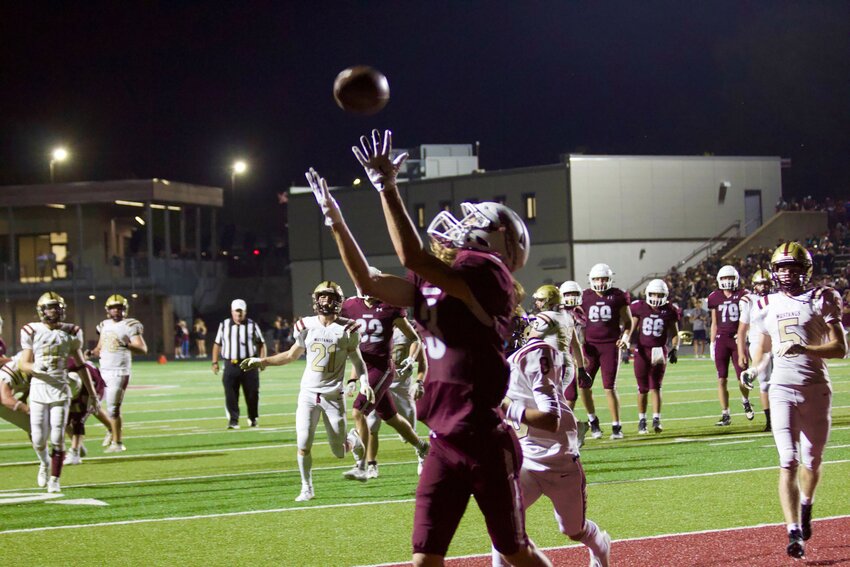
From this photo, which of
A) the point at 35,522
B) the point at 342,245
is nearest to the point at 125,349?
the point at 35,522

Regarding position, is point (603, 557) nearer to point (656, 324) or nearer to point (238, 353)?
point (656, 324)

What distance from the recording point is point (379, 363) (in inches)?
448

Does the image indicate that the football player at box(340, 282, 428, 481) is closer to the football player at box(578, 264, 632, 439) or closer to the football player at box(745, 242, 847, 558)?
the football player at box(578, 264, 632, 439)

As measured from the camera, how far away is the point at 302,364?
39812mm

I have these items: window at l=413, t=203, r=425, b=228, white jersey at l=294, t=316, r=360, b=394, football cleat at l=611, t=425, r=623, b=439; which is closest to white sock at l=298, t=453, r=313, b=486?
white jersey at l=294, t=316, r=360, b=394

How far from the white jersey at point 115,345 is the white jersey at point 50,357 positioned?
153 inches

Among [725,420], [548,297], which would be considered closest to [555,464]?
[548,297]

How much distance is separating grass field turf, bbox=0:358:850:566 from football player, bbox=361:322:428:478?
0.78 feet

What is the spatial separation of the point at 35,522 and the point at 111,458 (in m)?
4.86

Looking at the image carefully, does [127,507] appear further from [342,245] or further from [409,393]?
[342,245]

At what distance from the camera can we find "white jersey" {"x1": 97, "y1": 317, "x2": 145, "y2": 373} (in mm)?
15305

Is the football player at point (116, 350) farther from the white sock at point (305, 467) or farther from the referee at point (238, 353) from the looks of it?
the white sock at point (305, 467)

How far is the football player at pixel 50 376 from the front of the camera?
10.9 metres

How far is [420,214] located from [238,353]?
3457cm
